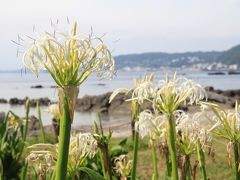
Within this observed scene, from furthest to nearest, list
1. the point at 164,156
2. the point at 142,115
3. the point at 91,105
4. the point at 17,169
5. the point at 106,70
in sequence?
the point at 91,105 < the point at 17,169 < the point at 164,156 < the point at 142,115 < the point at 106,70

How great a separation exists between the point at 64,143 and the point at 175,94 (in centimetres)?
78

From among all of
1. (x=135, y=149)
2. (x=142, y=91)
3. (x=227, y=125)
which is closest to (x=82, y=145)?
(x=135, y=149)

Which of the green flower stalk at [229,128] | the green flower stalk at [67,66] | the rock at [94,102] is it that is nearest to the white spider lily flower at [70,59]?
the green flower stalk at [67,66]

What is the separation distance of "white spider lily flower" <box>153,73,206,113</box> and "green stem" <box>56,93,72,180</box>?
62 centimetres

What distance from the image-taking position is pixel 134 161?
1.99m

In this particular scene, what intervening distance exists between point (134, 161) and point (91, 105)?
42745 millimetres

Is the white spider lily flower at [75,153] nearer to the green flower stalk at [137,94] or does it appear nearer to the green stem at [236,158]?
the green flower stalk at [137,94]

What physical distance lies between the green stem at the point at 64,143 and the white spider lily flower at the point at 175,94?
2.04ft

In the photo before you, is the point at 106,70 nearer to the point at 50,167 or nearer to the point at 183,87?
the point at 183,87

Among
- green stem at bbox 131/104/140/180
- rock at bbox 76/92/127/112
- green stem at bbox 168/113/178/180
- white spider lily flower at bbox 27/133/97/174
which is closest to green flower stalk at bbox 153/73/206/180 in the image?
green stem at bbox 168/113/178/180

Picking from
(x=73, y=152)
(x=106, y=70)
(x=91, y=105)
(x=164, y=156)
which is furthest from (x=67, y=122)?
(x=91, y=105)

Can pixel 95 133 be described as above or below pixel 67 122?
below

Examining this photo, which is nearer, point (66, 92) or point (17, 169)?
point (66, 92)

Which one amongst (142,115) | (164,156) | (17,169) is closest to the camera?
(142,115)
